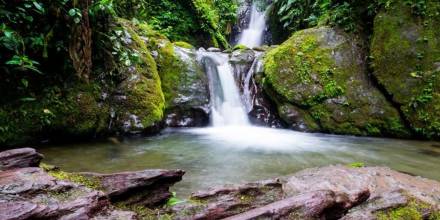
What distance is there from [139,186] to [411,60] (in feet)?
22.1

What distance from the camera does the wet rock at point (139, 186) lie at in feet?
7.09

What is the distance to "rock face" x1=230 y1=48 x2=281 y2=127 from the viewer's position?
8.21 m

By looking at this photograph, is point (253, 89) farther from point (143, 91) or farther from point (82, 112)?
point (82, 112)

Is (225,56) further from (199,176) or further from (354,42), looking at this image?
(199,176)

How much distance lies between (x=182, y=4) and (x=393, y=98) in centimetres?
938

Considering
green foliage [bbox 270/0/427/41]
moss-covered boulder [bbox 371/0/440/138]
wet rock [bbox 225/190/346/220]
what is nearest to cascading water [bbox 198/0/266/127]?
green foliage [bbox 270/0/427/41]

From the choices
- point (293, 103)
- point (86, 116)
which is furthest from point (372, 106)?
point (86, 116)

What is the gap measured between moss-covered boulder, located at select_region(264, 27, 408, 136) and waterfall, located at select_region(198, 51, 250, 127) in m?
0.96

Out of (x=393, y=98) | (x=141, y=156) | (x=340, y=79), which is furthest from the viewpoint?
(x=340, y=79)

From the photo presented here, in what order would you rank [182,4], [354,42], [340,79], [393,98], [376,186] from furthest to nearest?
[182,4] → [354,42] → [340,79] → [393,98] → [376,186]

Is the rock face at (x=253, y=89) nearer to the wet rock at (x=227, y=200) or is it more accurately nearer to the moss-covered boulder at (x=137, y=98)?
the moss-covered boulder at (x=137, y=98)

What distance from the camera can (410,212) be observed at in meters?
2.21

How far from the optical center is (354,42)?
8047 mm

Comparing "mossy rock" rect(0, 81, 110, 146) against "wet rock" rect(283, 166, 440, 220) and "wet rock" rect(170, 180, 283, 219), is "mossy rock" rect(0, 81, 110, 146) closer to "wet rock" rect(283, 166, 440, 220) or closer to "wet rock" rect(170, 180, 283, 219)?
"wet rock" rect(170, 180, 283, 219)
